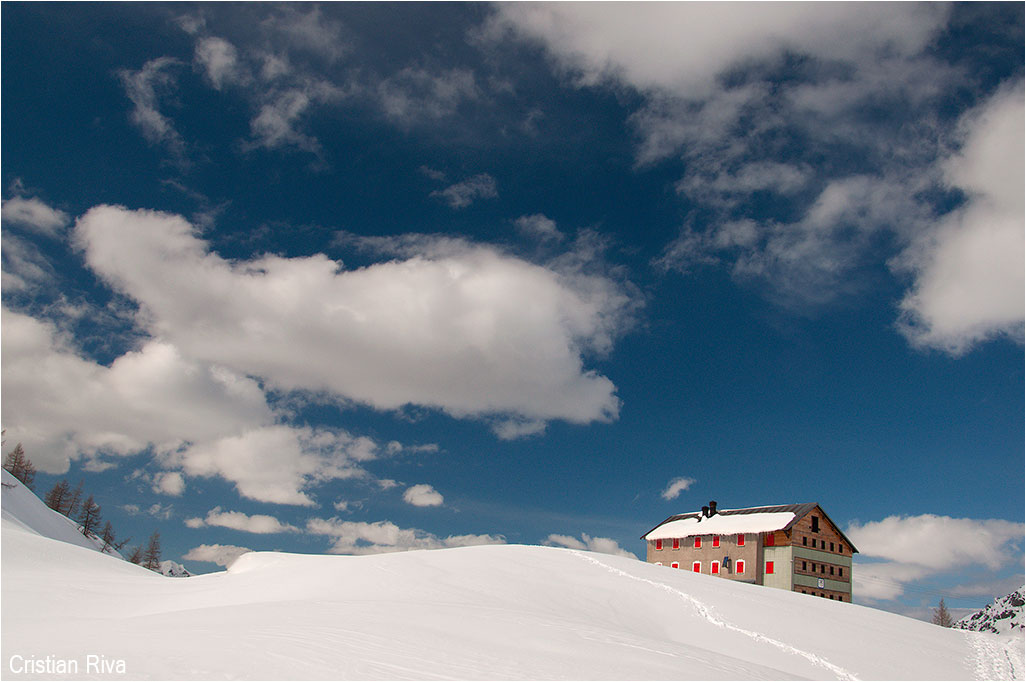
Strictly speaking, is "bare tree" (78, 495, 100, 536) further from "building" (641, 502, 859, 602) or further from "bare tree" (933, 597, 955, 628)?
"bare tree" (933, 597, 955, 628)

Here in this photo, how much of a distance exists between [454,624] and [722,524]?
46918 mm

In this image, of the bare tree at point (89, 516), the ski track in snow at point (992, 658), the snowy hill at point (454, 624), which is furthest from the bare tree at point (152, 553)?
the ski track in snow at point (992, 658)

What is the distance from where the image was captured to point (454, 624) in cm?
1786

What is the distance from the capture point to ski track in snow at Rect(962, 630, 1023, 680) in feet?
83.4

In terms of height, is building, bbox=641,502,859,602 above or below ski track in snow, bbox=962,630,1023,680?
above

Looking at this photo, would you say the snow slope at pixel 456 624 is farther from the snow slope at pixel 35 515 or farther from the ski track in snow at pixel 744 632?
the snow slope at pixel 35 515

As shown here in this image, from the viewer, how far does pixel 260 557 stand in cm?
3934

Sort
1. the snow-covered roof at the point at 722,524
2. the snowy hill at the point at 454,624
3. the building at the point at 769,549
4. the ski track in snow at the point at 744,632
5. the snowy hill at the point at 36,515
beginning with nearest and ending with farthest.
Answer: the snowy hill at the point at 454,624
the ski track in snow at the point at 744,632
the building at the point at 769,549
the snow-covered roof at the point at 722,524
the snowy hill at the point at 36,515

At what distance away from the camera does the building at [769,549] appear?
53625 millimetres

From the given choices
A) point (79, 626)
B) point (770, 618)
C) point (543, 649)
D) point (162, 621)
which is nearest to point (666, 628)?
point (770, 618)

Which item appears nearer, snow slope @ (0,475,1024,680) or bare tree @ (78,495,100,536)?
snow slope @ (0,475,1024,680)

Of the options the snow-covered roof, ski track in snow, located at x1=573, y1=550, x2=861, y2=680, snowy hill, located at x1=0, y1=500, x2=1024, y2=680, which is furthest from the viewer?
the snow-covered roof

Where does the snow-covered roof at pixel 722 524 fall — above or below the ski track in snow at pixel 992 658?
above

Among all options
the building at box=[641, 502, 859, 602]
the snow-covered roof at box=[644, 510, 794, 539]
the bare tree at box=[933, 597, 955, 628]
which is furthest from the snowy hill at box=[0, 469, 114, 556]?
the bare tree at box=[933, 597, 955, 628]
